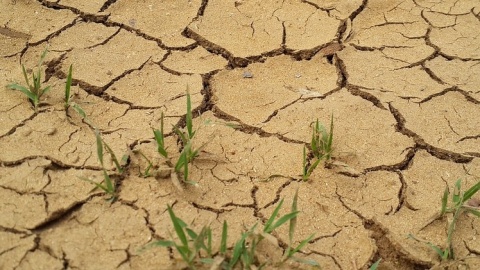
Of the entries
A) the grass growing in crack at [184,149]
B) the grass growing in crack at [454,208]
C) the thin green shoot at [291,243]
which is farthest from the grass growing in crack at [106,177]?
the grass growing in crack at [454,208]

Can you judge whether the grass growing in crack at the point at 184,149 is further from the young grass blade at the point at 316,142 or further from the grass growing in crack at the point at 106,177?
the young grass blade at the point at 316,142

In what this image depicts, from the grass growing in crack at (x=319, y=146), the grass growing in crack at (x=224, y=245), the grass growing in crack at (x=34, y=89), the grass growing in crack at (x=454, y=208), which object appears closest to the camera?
the grass growing in crack at (x=224, y=245)

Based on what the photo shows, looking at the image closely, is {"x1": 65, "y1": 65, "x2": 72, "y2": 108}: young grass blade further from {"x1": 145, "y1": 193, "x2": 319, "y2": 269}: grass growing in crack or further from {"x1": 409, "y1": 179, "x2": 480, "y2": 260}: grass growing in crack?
{"x1": 409, "y1": 179, "x2": 480, "y2": 260}: grass growing in crack

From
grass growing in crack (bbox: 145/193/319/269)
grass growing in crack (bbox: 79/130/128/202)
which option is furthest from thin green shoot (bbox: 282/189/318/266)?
grass growing in crack (bbox: 79/130/128/202)

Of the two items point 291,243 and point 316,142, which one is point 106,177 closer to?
point 291,243

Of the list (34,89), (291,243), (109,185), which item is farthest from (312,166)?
(34,89)

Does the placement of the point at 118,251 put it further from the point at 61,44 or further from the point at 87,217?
the point at 61,44

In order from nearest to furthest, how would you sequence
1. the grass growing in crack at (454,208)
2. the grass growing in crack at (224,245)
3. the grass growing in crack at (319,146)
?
the grass growing in crack at (224,245) → the grass growing in crack at (454,208) → the grass growing in crack at (319,146)
